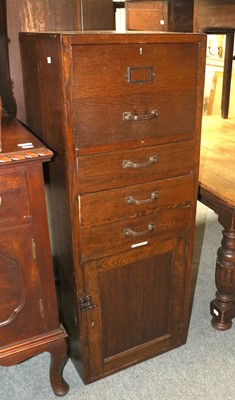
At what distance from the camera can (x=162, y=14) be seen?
5.70 ft

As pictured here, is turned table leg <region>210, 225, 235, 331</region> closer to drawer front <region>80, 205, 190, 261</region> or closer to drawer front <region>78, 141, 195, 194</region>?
drawer front <region>80, 205, 190, 261</region>

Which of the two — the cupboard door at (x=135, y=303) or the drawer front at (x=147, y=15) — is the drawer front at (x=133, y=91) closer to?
the cupboard door at (x=135, y=303)

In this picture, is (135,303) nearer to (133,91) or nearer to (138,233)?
(138,233)

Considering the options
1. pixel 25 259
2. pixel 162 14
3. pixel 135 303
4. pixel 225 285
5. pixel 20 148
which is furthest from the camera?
pixel 162 14

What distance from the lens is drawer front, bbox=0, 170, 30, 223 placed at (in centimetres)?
104

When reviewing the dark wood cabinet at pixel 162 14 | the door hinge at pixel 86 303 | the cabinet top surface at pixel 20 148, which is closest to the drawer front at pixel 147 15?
the dark wood cabinet at pixel 162 14

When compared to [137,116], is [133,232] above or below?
below

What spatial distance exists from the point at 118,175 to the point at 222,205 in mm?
504

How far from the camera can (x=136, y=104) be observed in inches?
44.0

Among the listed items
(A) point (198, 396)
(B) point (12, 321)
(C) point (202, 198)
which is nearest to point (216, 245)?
(C) point (202, 198)

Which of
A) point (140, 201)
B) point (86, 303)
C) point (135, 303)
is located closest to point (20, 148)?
point (140, 201)

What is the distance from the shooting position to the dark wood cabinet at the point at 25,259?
1052 mm

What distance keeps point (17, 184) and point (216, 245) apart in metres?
1.60

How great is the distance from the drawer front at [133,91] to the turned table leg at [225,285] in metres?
0.55
